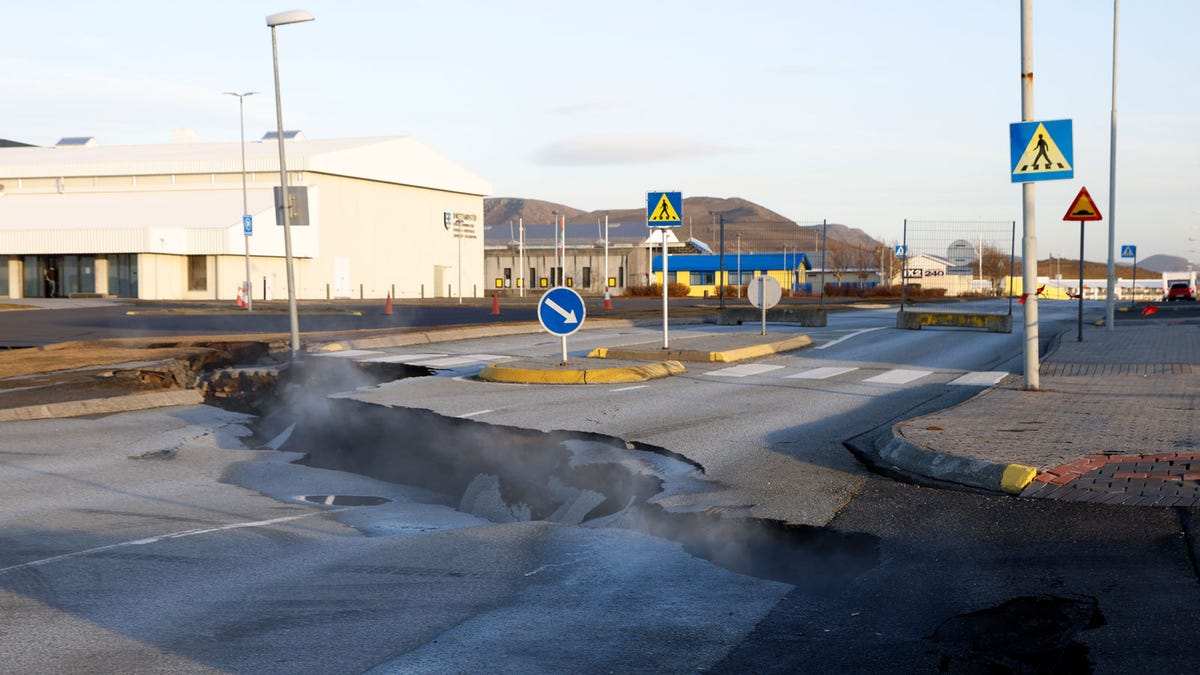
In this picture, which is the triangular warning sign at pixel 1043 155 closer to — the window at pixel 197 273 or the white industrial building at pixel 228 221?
the white industrial building at pixel 228 221

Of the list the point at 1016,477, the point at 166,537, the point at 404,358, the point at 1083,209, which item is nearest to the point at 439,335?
the point at 404,358

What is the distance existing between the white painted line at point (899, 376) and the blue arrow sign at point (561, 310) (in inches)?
174

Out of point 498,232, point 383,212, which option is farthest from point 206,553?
point 498,232

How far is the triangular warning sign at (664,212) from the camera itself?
19.1 m

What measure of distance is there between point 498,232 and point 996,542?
108666 mm

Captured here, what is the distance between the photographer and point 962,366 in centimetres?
1869

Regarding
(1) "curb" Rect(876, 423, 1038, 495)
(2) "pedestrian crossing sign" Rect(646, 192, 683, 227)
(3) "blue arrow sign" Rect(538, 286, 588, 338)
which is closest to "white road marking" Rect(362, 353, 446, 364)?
(3) "blue arrow sign" Rect(538, 286, 588, 338)

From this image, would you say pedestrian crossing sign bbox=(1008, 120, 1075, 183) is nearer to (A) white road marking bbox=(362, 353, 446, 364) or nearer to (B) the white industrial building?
(A) white road marking bbox=(362, 353, 446, 364)

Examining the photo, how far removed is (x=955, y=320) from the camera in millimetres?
30750

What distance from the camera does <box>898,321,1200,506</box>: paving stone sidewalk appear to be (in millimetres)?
7500

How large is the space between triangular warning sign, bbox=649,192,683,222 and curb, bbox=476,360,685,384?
350 cm

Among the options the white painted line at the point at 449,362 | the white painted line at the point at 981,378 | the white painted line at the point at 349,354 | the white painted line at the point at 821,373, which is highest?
the white painted line at the point at 349,354

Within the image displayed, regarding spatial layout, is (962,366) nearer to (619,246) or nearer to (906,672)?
(906,672)

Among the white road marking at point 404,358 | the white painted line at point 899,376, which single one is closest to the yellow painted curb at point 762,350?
the white painted line at point 899,376
